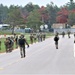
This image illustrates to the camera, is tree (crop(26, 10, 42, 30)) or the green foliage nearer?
tree (crop(26, 10, 42, 30))

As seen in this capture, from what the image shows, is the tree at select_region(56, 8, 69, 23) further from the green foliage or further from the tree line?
the green foliage

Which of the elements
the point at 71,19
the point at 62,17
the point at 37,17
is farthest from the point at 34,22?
A: the point at 62,17

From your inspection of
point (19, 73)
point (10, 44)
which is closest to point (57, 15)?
point (10, 44)

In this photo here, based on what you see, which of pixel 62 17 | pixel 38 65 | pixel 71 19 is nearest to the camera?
pixel 38 65

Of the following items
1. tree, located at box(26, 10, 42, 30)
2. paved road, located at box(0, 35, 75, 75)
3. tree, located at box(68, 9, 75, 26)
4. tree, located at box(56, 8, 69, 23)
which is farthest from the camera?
tree, located at box(56, 8, 69, 23)

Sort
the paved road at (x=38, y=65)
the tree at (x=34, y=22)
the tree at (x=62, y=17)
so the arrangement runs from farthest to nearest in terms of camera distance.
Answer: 1. the tree at (x=62, y=17)
2. the tree at (x=34, y=22)
3. the paved road at (x=38, y=65)

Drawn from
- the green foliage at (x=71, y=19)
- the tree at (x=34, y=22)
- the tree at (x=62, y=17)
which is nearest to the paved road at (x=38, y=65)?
the tree at (x=34, y=22)

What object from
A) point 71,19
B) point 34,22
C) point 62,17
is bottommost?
point 34,22

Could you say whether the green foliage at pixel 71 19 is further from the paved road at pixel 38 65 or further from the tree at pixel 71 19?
the paved road at pixel 38 65

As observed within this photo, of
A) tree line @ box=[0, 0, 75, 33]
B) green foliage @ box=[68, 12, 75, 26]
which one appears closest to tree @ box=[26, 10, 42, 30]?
tree line @ box=[0, 0, 75, 33]

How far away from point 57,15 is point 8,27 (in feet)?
117

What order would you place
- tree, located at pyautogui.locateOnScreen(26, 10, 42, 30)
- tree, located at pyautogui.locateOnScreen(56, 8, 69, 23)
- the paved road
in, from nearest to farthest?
the paved road, tree, located at pyautogui.locateOnScreen(26, 10, 42, 30), tree, located at pyautogui.locateOnScreen(56, 8, 69, 23)

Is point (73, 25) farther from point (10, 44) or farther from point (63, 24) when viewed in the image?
point (10, 44)

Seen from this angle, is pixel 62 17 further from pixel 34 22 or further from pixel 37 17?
pixel 34 22
